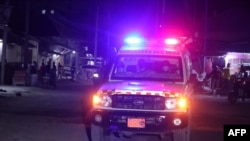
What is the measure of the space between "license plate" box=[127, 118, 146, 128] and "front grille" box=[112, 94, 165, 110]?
0.80 ft

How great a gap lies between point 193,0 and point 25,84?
22504mm

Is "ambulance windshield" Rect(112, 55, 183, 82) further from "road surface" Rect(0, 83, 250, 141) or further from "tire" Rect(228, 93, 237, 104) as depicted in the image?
"tire" Rect(228, 93, 237, 104)

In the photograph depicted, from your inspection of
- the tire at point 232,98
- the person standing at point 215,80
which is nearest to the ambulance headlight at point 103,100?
the tire at point 232,98

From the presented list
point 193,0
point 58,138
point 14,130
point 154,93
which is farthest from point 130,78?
point 193,0

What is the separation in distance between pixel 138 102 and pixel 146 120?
40cm

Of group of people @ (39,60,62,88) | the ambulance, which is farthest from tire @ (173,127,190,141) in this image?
group of people @ (39,60,62,88)

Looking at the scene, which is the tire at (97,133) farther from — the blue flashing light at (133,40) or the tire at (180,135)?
the blue flashing light at (133,40)

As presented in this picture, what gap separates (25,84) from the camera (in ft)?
97.9

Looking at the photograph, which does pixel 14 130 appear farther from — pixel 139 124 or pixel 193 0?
pixel 193 0

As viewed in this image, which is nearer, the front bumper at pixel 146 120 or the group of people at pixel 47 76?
the front bumper at pixel 146 120

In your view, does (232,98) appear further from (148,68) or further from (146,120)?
(146,120)

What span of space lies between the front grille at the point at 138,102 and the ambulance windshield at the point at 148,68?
4.19 feet

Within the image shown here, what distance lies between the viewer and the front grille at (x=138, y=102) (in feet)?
30.3

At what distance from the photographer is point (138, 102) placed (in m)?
9.31
